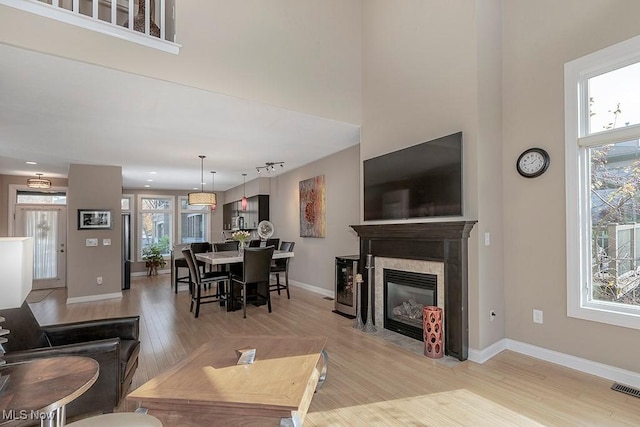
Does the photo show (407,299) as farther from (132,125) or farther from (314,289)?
(132,125)

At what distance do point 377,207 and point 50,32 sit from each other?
11.9ft

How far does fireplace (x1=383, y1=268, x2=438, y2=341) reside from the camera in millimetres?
3539

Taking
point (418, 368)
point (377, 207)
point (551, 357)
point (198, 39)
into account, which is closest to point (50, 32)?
point (198, 39)

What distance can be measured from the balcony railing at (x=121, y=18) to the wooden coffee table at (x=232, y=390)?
9.21ft

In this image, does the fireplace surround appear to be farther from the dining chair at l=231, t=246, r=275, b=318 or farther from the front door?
the front door

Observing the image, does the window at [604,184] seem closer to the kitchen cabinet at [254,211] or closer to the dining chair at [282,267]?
the dining chair at [282,267]

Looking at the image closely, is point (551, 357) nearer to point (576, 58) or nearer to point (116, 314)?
point (576, 58)

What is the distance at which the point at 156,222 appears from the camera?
31.9 ft

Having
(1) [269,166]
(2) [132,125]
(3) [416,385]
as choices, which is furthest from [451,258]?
(1) [269,166]

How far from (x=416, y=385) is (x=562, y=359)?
59.1 inches

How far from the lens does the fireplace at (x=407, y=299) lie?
3.54 metres

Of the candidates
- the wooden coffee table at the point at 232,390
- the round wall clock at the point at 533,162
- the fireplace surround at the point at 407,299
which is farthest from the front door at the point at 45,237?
the round wall clock at the point at 533,162

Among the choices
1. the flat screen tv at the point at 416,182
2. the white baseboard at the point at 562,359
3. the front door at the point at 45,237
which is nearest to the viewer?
the white baseboard at the point at 562,359
